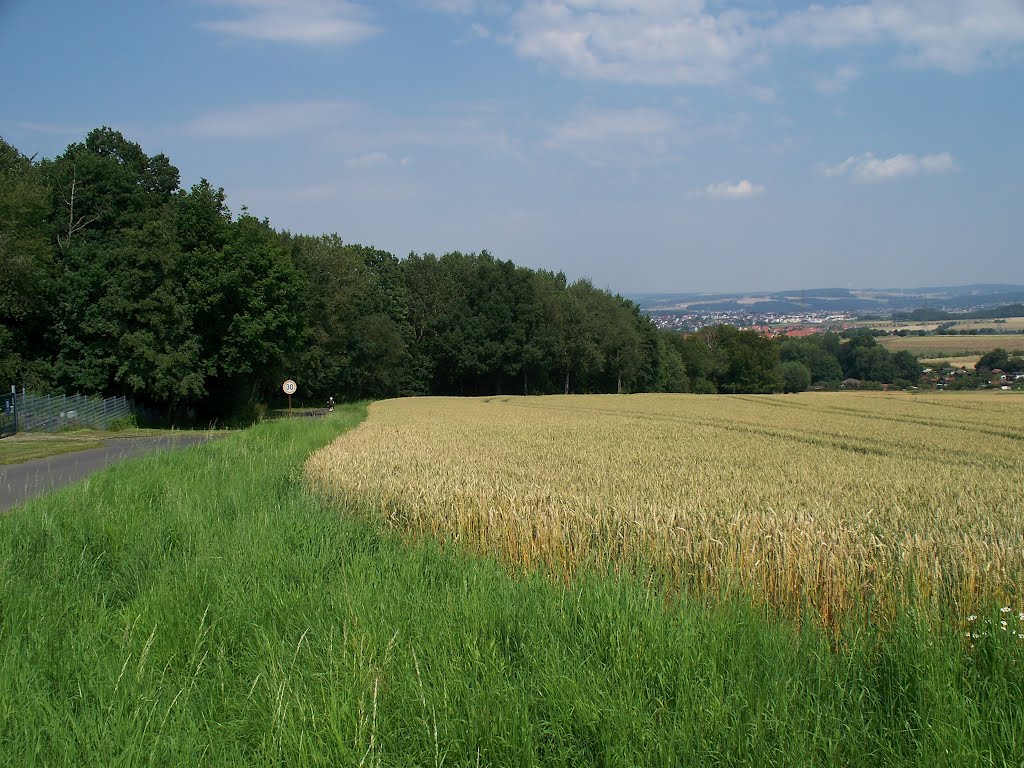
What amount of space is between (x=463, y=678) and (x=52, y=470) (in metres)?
17.7

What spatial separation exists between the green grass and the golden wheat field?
2.67 feet

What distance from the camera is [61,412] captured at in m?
34.8

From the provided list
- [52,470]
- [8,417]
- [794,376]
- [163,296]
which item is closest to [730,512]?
[52,470]

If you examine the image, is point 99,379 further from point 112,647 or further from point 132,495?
point 112,647

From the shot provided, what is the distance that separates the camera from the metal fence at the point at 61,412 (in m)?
32.9

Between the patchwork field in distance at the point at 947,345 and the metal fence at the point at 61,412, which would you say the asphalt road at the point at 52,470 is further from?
the patchwork field in distance at the point at 947,345

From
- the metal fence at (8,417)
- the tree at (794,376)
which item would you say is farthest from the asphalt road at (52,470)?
the tree at (794,376)

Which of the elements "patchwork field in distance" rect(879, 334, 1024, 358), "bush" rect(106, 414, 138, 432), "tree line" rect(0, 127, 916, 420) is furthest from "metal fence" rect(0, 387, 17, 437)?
"patchwork field in distance" rect(879, 334, 1024, 358)

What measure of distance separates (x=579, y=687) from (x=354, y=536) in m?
4.14

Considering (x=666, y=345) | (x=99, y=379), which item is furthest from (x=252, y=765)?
(x=666, y=345)

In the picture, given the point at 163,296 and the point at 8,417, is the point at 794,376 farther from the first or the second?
the point at 8,417

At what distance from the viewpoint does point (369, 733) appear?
388cm

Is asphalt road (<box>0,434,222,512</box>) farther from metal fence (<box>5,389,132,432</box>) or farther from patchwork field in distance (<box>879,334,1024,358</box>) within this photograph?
patchwork field in distance (<box>879,334,1024,358</box>)

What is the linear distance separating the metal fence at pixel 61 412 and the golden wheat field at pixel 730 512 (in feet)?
78.5
